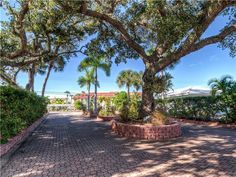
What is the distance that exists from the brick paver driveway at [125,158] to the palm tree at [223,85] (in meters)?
5.75

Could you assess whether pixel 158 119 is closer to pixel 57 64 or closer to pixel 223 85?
pixel 223 85

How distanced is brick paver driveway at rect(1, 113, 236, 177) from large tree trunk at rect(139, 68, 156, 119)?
302 centimetres

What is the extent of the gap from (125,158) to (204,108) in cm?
1108

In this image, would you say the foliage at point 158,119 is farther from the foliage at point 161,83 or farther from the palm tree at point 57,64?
the palm tree at point 57,64

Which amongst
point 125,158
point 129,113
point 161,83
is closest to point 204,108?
point 161,83

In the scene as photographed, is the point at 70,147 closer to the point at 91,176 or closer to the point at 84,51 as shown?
the point at 91,176

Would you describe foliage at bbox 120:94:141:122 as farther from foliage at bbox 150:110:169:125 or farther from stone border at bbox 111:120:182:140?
stone border at bbox 111:120:182:140

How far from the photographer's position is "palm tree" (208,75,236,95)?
14.5 metres

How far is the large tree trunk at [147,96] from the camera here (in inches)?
481

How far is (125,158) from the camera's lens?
691 centimetres

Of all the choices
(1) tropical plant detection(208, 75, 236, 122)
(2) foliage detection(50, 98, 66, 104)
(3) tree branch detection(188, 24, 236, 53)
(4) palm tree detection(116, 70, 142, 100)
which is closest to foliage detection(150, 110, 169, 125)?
(3) tree branch detection(188, 24, 236, 53)

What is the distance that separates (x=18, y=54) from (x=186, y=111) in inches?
486

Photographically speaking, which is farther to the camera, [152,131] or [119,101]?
[119,101]

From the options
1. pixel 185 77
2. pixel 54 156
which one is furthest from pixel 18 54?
pixel 185 77
